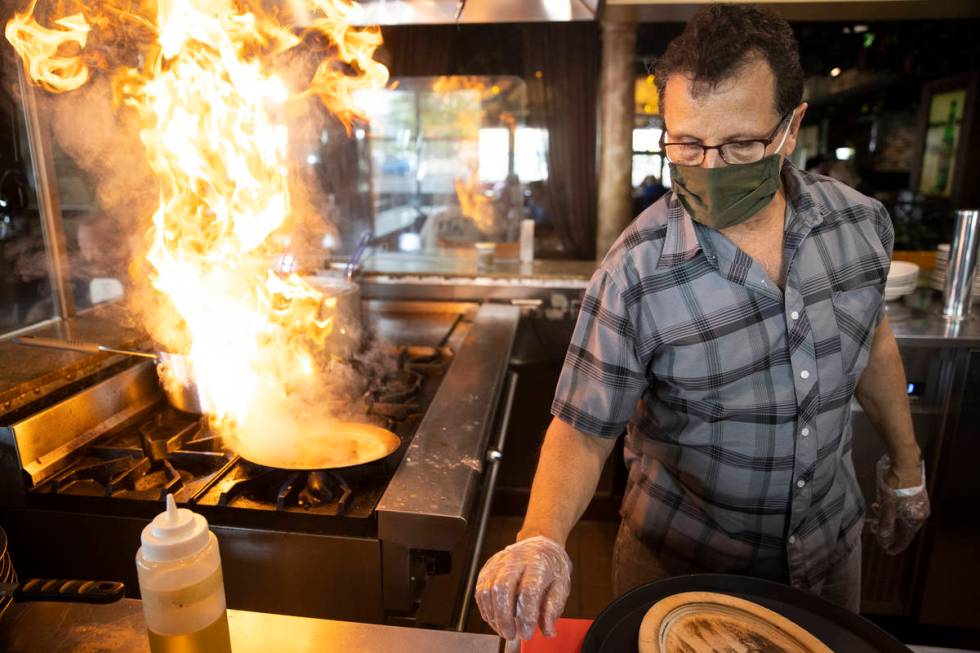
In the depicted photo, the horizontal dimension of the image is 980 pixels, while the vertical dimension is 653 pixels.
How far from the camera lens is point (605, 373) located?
138 centimetres

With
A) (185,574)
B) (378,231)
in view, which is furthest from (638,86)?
(185,574)

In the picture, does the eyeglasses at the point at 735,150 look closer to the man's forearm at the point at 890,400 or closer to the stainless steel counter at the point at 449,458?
the man's forearm at the point at 890,400

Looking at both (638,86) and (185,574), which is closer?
(185,574)

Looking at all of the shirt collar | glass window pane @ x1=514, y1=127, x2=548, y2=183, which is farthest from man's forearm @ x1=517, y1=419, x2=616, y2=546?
glass window pane @ x1=514, y1=127, x2=548, y2=183

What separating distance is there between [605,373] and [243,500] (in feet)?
2.89

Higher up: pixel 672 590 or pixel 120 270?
pixel 120 270

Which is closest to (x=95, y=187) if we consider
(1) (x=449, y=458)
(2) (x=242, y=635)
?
(1) (x=449, y=458)

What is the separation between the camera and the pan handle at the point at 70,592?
3.12ft

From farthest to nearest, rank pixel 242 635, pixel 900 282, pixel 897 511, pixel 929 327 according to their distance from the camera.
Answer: pixel 900 282 → pixel 929 327 → pixel 897 511 → pixel 242 635

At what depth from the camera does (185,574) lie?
0.79 meters

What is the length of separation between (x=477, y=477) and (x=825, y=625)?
2.76ft

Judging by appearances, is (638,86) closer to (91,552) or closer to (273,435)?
(273,435)

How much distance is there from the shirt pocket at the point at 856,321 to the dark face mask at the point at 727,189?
11.3 inches

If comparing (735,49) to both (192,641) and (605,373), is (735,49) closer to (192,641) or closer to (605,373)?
(605,373)
